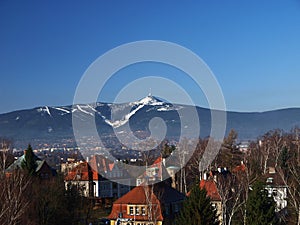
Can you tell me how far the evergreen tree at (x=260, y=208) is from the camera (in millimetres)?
19922

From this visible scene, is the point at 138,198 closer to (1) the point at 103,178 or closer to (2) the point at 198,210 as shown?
(2) the point at 198,210

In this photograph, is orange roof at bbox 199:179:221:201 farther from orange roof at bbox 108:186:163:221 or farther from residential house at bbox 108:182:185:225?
orange roof at bbox 108:186:163:221

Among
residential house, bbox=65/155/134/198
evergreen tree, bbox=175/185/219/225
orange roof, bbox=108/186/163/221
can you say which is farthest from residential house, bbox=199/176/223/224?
residential house, bbox=65/155/134/198

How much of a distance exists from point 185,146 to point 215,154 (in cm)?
429

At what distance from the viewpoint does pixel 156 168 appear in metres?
38.4

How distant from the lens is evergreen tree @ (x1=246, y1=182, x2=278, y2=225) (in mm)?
19922

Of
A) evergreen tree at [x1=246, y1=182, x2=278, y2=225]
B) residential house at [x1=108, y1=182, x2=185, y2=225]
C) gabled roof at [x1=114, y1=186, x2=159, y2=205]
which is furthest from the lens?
gabled roof at [x1=114, y1=186, x2=159, y2=205]

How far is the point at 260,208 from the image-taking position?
2011 centimetres

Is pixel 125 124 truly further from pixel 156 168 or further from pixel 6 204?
pixel 6 204

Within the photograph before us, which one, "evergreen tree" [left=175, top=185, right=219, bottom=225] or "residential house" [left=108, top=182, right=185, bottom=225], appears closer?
"evergreen tree" [left=175, top=185, right=219, bottom=225]

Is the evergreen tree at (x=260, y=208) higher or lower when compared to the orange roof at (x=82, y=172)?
lower

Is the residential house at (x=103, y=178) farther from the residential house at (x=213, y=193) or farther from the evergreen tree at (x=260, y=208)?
the evergreen tree at (x=260, y=208)

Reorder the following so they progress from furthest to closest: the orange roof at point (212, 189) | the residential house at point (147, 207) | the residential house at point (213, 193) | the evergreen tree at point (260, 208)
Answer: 1. the orange roof at point (212, 189)
2. the residential house at point (213, 193)
3. the residential house at point (147, 207)
4. the evergreen tree at point (260, 208)

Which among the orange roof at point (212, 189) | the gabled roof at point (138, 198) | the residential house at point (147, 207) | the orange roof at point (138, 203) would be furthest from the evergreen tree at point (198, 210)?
the orange roof at point (212, 189)
